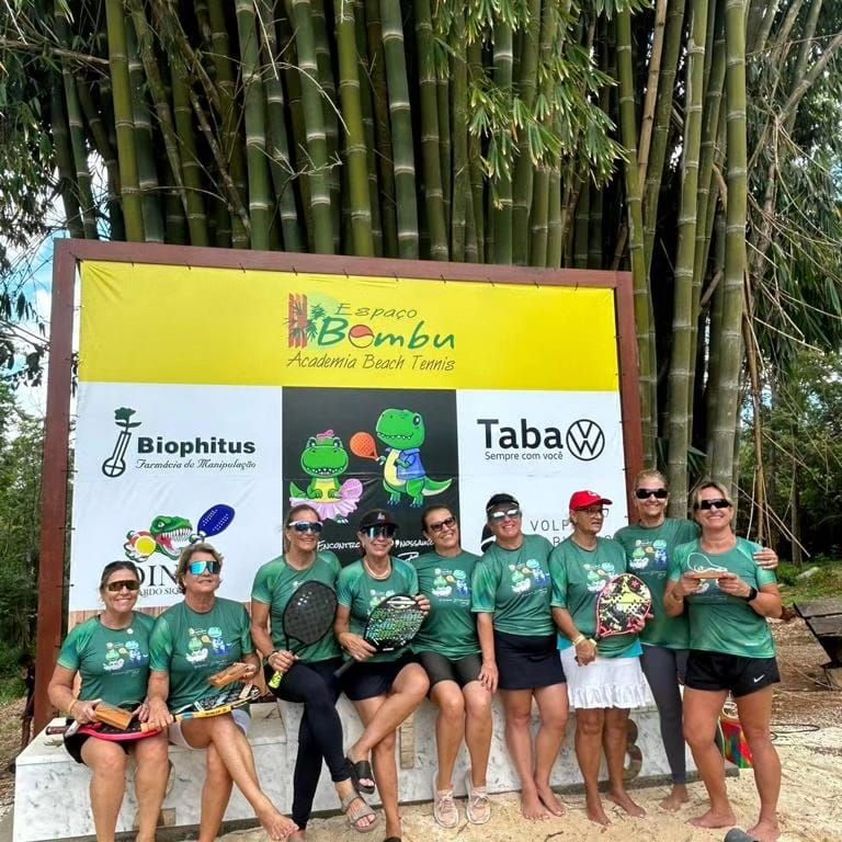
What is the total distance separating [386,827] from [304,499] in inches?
55.1

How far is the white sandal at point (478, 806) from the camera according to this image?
2820mm

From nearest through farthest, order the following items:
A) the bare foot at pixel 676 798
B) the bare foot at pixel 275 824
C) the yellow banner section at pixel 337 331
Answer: the bare foot at pixel 275 824 → the bare foot at pixel 676 798 → the yellow banner section at pixel 337 331

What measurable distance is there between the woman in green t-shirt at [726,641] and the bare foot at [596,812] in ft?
1.18

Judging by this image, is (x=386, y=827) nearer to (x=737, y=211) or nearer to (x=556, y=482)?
(x=556, y=482)

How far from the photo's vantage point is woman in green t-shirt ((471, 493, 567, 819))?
2889 mm

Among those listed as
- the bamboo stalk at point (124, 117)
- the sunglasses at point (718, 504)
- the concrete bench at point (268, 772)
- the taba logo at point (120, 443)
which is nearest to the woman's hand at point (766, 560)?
the sunglasses at point (718, 504)

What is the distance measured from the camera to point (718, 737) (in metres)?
3.13

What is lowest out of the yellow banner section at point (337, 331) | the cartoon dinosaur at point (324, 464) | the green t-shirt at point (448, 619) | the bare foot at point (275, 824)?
the bare foot at point (275, 824)

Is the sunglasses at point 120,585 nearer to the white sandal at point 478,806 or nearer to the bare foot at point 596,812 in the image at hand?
the white sandal at point 478,806

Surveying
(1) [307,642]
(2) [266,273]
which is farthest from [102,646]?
(2) [266,273]

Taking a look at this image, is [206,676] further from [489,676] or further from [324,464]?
[324,464]

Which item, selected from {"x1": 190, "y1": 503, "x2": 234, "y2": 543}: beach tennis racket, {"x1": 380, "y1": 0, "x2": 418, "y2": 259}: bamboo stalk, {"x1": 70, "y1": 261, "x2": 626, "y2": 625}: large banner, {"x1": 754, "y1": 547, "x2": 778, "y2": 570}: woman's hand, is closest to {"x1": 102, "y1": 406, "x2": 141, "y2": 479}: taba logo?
{"x1": 70, "y1": 261, "x2": 626, "y2": 625}: large banner

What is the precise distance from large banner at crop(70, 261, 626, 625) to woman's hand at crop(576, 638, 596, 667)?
962 mm

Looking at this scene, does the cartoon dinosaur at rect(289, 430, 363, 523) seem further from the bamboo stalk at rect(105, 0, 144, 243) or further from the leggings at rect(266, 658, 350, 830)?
the bamboo stalk at rect(105, 0, 144, 243)
